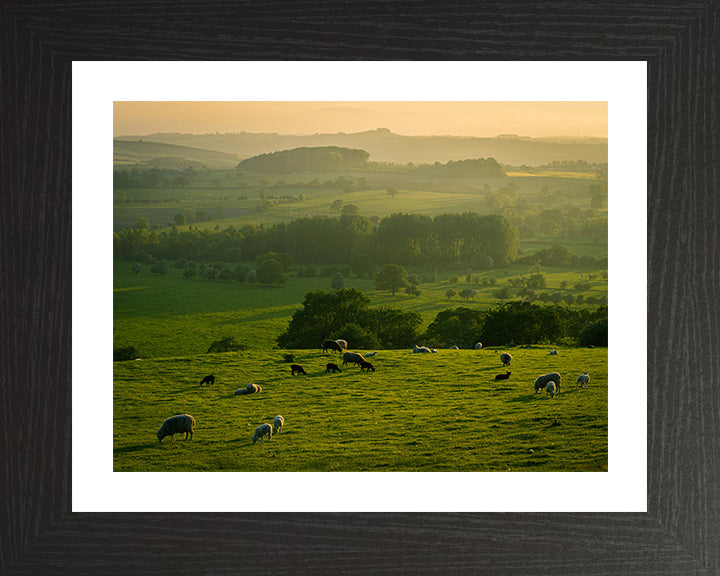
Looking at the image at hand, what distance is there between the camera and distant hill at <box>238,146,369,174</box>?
647cm

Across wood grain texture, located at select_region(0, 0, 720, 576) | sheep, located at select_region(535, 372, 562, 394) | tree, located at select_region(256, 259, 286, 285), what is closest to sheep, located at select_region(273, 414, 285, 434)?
tree, located at select_region(256, 259, 286, 285)

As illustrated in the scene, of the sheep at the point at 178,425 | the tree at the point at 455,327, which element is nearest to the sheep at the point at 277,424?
the sheep at the point at 178,425

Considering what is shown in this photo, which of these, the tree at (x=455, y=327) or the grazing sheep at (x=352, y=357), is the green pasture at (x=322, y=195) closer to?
the tree at (x=455, y=327)

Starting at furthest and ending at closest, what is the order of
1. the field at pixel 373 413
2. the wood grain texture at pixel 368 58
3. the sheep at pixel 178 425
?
the sheep at pixel 178 425, the field at pixel 373 413, the wood grain texture at pixel 368 58

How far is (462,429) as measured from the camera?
17.6 ft

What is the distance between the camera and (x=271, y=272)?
6.62 meters

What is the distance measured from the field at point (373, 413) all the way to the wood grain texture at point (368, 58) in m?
1.15

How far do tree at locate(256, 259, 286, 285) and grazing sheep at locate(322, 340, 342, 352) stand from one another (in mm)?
822

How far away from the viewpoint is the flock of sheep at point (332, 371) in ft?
17.1

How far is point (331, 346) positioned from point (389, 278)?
0.91 m

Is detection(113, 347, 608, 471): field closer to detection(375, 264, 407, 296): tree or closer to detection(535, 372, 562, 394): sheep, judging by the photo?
detection(535, 372, 562, 394): sheep

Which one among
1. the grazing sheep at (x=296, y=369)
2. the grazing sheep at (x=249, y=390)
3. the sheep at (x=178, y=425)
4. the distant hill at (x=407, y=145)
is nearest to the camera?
the sheep at (x=178, y=425)

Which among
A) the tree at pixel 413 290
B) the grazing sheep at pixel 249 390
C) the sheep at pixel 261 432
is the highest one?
the tree at pixel 413 290

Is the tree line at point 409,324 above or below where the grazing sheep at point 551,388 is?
above
